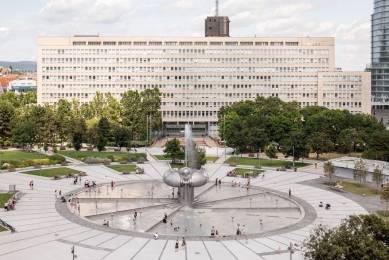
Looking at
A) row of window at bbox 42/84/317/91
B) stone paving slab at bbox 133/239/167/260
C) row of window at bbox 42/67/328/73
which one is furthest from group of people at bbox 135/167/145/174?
row of window at bbox 42/67/328/73

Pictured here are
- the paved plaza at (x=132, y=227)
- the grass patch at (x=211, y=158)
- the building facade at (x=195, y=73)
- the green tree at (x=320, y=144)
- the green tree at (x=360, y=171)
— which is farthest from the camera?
the building facade at (x=195, y=73)

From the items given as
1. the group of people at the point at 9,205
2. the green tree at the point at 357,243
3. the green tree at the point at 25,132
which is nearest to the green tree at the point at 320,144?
the group of people at the point at 9,205

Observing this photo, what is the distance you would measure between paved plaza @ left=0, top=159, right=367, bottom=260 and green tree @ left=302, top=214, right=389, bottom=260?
8671 millimetres

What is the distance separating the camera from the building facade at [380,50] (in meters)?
192

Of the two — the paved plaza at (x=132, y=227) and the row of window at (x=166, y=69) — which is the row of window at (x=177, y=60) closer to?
the row of window at (x=166, y=69)

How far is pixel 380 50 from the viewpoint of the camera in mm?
195000

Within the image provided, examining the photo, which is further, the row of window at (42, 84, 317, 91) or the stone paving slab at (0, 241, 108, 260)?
the row of window at (42, 84, 317, 91)

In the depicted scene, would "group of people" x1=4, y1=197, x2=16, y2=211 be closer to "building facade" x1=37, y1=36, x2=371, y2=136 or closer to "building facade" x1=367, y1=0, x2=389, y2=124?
"building facade" x1=37, y1=36, x2=371, y2=136

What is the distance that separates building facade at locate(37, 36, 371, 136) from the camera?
492 feet

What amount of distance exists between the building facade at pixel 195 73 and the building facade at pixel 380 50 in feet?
157

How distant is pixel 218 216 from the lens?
172 feet

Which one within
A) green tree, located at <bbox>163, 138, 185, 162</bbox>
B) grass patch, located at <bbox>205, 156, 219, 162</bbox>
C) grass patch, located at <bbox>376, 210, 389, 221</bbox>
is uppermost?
green tree, located at <bbox>163, 138, 185, 162</bbox>

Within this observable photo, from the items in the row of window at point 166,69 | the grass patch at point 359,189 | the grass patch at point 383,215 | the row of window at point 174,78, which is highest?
the row of window at point 166,69

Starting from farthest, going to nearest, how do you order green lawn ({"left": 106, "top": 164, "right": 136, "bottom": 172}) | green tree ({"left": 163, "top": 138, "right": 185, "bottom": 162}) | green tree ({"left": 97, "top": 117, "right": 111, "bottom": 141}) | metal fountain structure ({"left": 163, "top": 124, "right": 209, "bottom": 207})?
green tree ({"left": 97, "top": 117, "right": 111, "bottom": 141}), green tree ({"left": 163, "top": 138, "right": 185, "bottom": 162}), green lawn ({"left": 106, "top": 164, "right": 136, "bottom": 172}), metal fountain structure ({"left": 163, "top": 124, "right": 209, "bottom": 207})
